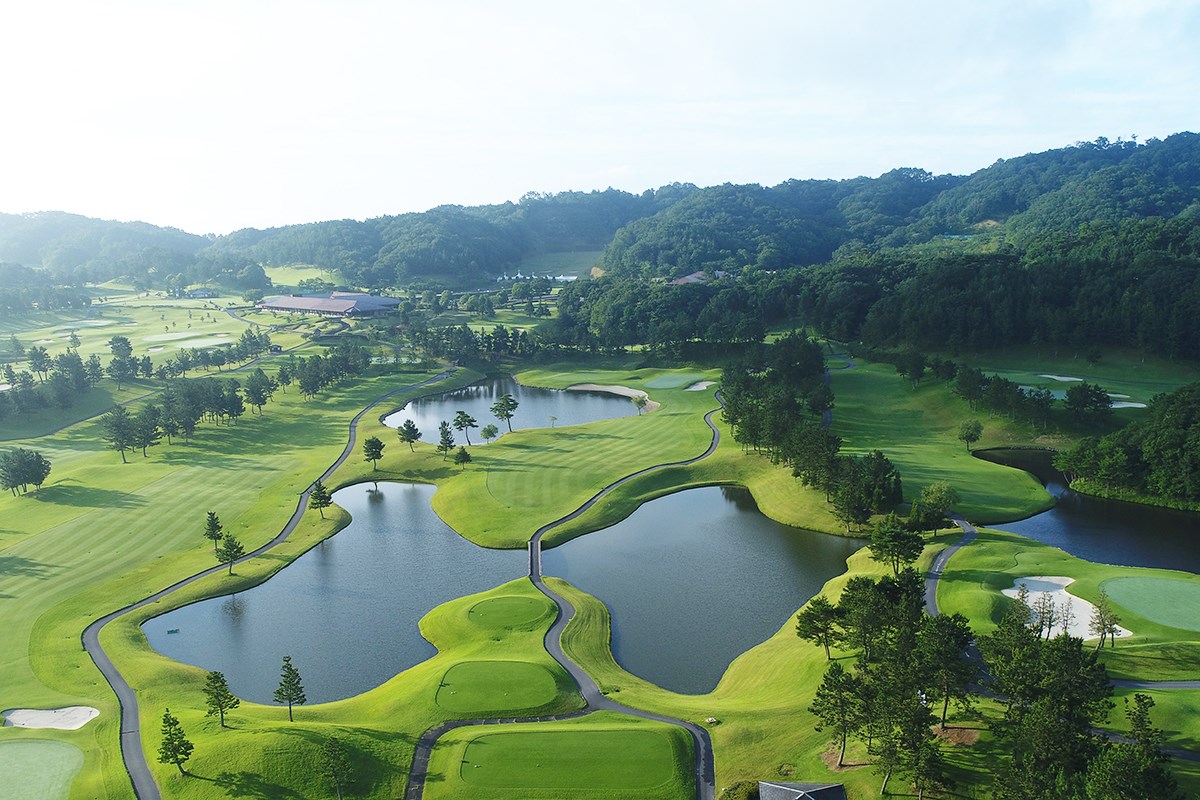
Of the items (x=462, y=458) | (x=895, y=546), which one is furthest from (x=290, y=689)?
(x=462, y=458)

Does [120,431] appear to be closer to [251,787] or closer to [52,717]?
[52,717]

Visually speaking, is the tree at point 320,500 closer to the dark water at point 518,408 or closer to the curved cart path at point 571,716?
the dark water at point 518,408

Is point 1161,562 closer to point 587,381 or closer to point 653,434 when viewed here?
point 653,434

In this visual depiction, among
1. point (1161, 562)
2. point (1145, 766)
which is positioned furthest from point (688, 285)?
point (1145, 766)

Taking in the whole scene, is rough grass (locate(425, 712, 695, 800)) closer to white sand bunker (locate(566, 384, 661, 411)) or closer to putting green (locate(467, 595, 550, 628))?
putting green (locate(467, 595, 550, 628))

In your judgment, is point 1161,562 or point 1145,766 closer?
point 1145,766

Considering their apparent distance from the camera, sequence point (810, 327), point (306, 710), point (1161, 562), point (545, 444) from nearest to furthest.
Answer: point (306, 710)
point (1161, 562)
point (545, 444)
point (810, 327)
